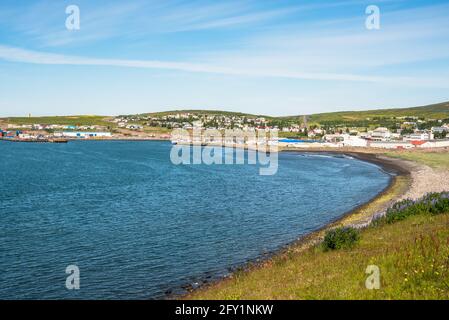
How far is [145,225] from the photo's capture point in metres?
32.7

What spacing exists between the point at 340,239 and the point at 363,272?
21.4 ft

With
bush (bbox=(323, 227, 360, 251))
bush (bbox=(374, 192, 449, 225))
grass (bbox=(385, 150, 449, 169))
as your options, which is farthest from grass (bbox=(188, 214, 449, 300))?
grass (bbox=(385, 150, 449, 169))

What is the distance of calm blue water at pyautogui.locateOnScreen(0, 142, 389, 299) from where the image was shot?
838 inches

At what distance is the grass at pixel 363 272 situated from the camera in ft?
38.0

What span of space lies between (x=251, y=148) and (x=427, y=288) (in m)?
134

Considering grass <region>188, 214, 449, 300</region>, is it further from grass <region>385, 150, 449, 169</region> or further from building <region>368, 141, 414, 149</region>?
building <region>368, 141, 414, 149</region>

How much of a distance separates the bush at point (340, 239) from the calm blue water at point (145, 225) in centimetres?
540

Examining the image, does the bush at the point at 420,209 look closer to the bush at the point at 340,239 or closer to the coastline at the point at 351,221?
the coastline at the point at 351,221

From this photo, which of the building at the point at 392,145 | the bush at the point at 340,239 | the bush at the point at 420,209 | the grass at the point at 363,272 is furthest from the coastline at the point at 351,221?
the building at the point at 392,145

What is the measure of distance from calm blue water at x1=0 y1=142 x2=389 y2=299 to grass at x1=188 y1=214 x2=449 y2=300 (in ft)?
14.6

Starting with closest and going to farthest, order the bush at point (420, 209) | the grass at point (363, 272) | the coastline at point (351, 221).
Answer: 1. the grass at point (363, 272)
2. the coastline at point (351, 221)
3. the bush at point (420, 209)

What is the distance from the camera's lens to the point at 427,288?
11023 millimetres

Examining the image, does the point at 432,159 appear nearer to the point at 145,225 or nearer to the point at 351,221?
the point at 351,221
